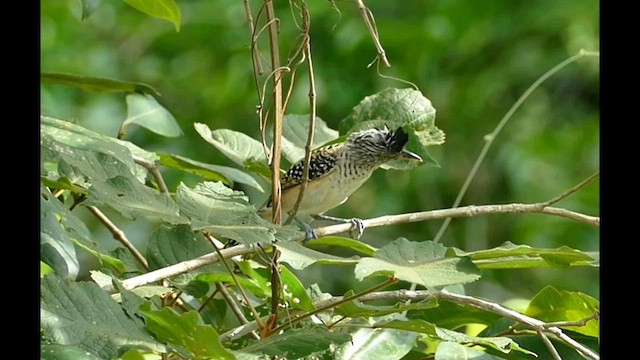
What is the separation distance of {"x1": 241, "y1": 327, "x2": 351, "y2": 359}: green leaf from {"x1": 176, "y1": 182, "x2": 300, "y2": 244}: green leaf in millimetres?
130

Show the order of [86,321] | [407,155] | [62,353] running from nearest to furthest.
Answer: [62,353] < [86,321] < [407,155]

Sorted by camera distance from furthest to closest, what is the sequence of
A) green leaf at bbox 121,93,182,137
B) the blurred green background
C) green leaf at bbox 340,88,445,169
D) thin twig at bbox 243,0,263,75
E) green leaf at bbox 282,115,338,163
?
the blurred green background, green leaf at bbox 121,93,182,137, green leaf at bbox 282,115,338,163, green leaf at bbox 340,88,445,169, thin twig at bbox 243,0,263,75

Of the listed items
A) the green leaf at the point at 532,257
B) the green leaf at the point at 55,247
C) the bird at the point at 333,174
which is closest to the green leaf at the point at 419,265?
the green leaf at the point at 532,257

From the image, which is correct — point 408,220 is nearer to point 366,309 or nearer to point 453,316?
point 453,316

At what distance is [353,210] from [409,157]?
348 cm

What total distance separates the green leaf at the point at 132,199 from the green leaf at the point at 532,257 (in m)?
0.46

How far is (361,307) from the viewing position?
4.83 ft

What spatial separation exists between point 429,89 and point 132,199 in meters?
4.54

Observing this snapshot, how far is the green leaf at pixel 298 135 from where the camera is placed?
7.34 feet

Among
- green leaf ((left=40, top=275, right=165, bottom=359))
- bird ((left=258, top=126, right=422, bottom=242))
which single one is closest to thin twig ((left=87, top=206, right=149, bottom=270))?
green leaf ((left=40, top=275, right=165, bottom=359))

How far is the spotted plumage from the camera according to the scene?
3.31 metres

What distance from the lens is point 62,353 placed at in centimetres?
117

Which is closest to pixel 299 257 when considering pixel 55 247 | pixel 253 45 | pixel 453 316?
pixel 55 247

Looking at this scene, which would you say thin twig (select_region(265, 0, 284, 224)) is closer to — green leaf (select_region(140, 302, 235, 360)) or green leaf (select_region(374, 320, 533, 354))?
green leaf (select_region(374, 320, 533, 354))
